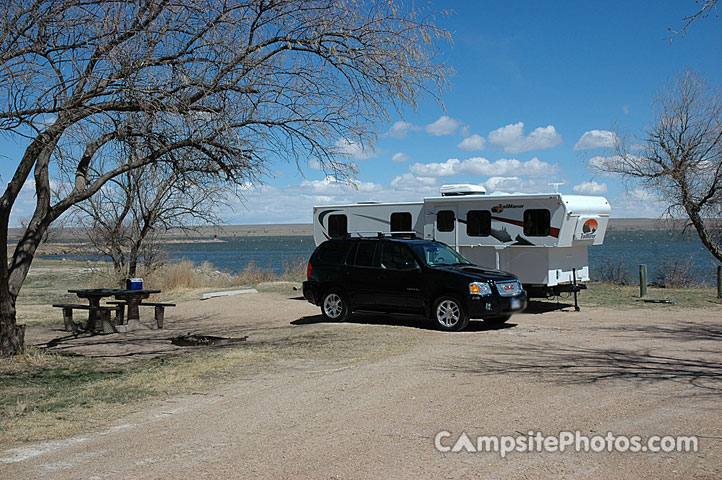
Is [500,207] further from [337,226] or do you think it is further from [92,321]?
[92,321]

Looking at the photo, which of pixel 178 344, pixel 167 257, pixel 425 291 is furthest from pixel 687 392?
pixel 167 257

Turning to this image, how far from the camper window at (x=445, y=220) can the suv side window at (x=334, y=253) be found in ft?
12.0

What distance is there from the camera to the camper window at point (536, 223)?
16.0 meters

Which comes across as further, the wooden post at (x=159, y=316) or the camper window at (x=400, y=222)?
the camper window at (x=400, y=222)

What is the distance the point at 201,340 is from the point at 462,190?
7793 mm

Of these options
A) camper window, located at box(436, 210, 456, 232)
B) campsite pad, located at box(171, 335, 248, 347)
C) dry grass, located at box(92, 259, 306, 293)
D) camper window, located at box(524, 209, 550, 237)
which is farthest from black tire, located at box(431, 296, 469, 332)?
dry grass, located at box(92, 259, 306, 293)

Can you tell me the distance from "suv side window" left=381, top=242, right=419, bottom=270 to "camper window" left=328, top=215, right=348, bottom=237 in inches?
203

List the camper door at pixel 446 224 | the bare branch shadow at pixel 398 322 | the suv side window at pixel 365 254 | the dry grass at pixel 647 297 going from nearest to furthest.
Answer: the bare branch shadow at pixel 398 322, the suv side window at pixel 365 254, the camper door at pixel 446 224, the dry grass at pixel 647 297

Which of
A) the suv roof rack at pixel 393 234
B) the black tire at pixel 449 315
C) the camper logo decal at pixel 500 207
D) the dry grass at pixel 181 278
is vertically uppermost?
the camper logo decal at pixel 500 207

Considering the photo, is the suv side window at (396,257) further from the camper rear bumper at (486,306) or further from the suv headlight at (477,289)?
the camper rear bumper at (486,306)

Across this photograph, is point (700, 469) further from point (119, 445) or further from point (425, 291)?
point (425, 291)

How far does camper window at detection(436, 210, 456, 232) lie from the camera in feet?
57.0

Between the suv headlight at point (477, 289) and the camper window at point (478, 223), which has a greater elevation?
the camper window at point (478, 223)

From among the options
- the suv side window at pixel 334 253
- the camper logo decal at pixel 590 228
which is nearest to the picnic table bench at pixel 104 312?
the suv side window at pixel 334 253
